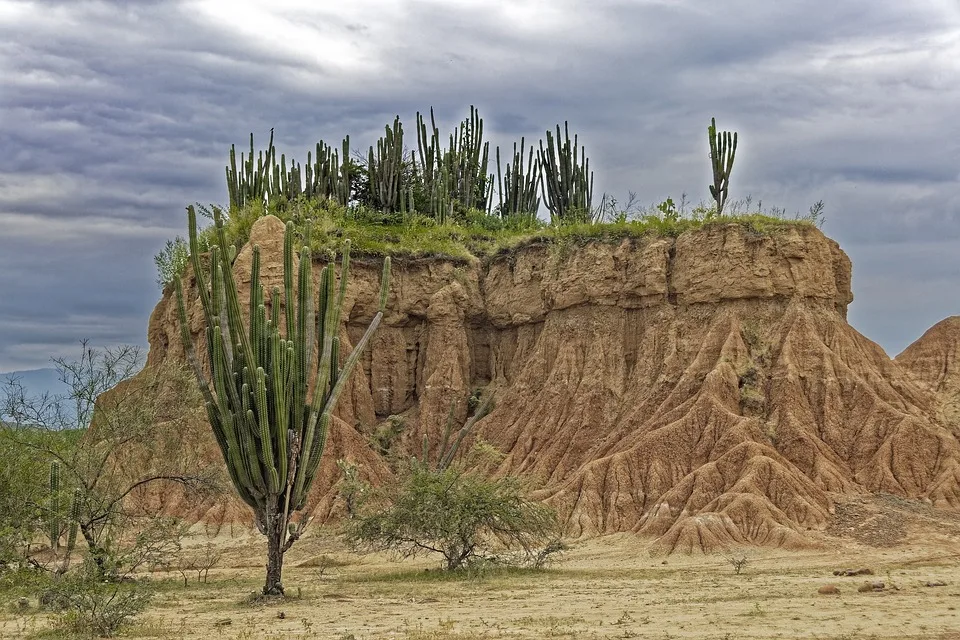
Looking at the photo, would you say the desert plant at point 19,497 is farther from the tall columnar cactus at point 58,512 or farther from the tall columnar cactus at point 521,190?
the tall columnar cactus at point 521,190

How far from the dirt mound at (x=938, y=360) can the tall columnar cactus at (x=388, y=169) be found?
Result: 2280cm

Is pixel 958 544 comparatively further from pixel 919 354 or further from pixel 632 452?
pixel 919 354

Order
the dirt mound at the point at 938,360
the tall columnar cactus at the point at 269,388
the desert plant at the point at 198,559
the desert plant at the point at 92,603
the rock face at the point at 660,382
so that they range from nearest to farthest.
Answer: the desert plant at the point at 92,603 < the tall columnar cactus at the point at 269,388 < the desert plant at the point at 198,559 < the rock face at the point at 660,382 < the dirt mound at the point at 938,360

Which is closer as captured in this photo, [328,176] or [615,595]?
[615,595]

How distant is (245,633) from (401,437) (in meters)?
26.3

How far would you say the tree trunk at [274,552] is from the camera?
82.7ft

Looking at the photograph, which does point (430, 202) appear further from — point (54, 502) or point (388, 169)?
point (54, 502)

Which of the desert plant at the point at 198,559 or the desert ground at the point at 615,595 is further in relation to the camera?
the desert plant at the point at 198,559

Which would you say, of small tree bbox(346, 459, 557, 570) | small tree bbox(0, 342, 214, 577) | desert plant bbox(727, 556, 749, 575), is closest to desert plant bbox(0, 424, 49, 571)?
small tree bbox(0, 342, 214, 577)

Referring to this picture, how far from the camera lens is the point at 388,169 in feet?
183

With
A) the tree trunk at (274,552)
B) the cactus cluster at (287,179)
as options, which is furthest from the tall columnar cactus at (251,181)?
the tree trunk at (274,552)

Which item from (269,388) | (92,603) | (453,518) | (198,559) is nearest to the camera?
(92,603)

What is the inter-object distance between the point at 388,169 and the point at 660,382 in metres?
19.9

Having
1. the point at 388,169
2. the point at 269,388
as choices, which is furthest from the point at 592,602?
the point at 388,169
